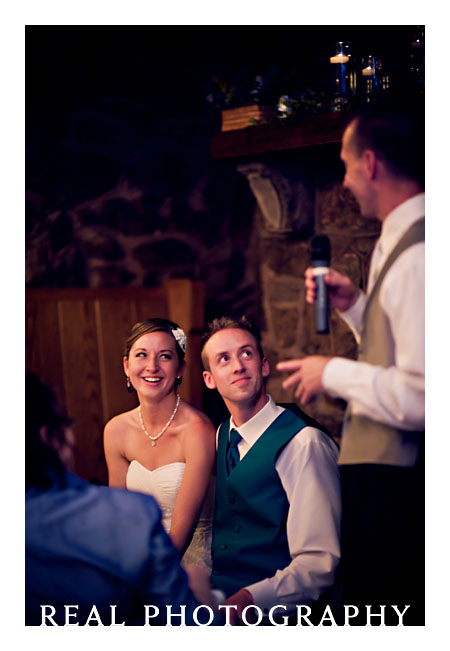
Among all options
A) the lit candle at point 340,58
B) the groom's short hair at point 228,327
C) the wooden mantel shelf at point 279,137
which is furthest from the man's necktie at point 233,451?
the lit candle at point 340,58

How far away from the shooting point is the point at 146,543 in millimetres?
1441

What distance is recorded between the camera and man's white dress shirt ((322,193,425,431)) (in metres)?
1.48

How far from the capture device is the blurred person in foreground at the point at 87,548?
1450 millimetres

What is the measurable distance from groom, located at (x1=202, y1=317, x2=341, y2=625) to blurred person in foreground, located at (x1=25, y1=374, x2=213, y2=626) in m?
0.10

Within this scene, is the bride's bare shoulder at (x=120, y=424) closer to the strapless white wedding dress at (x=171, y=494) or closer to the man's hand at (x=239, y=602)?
the strapless white wedding dress at (x=171, y=494)

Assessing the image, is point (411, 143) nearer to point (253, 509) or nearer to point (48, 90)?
point (253, 509)

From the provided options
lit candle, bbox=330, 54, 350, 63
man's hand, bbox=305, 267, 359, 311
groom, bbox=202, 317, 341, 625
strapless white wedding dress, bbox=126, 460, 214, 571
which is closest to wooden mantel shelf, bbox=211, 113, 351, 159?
lit candle, bbox=330, 54, 350, 63

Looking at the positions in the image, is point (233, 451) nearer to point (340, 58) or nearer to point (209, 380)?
point (209, 380)

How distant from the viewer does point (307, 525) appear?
156 cm

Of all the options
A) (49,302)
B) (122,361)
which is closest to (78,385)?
(49,302)

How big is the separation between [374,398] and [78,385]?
100 cm

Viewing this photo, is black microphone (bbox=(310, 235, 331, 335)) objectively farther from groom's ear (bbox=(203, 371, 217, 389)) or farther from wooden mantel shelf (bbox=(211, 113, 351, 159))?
wooden mantel shelf (bbox=(211, 113, 351, 159))

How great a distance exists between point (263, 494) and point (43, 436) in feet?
1.48

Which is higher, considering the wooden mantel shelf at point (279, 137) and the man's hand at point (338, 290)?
the wooden mantel shelf at point (279, 137)
